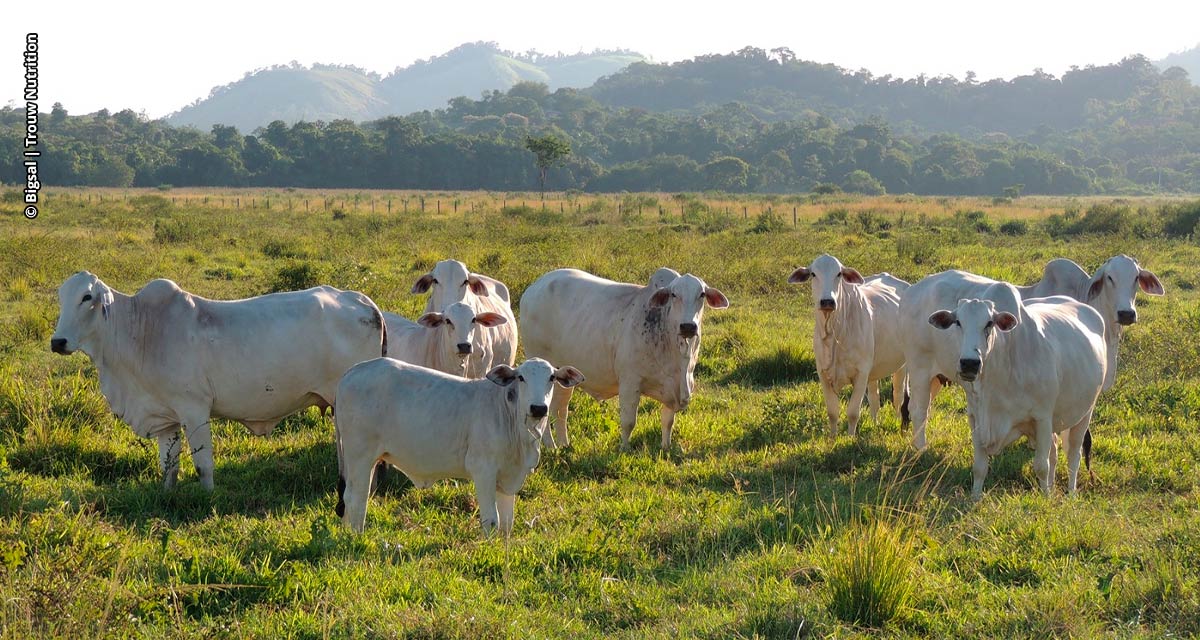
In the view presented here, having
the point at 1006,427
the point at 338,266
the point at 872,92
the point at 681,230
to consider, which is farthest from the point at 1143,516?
the point at 872,92

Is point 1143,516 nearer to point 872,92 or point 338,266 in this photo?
point 338,266

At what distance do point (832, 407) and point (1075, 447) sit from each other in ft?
6.92

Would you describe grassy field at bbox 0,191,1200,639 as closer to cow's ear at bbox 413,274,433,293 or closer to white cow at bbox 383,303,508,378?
white cow at bbox 383,303,508,378

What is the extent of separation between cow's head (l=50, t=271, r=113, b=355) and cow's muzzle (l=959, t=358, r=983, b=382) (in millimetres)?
5796

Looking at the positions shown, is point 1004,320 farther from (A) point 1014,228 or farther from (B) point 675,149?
(B) point 675,149

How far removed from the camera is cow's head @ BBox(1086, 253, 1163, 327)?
28.9ft

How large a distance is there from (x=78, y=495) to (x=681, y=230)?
22.3m

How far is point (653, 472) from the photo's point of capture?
25.2 feet

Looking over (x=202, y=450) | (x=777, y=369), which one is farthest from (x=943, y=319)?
(x=202, y=450)

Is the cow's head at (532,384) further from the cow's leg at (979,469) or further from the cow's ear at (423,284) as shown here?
the cow's ear at (423,284)

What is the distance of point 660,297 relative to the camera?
27.6ft

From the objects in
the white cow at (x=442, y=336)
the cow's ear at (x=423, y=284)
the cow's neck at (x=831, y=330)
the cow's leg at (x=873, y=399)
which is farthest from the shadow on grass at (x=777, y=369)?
the white cow at (x=442, y=336)

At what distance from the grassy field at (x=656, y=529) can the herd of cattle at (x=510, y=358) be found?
391 millimetres

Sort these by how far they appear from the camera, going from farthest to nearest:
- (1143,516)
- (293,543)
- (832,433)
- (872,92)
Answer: (872,92)
(832,433)
(1143,516)
(293,543)
